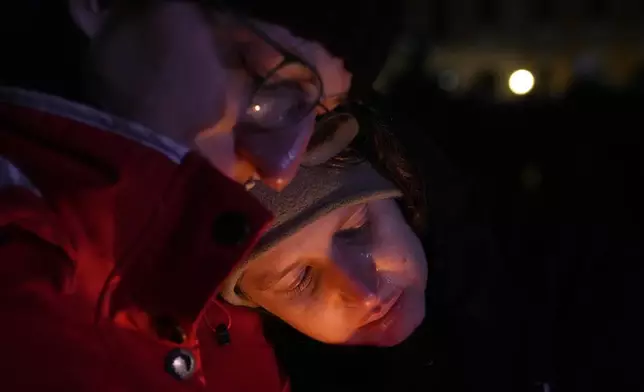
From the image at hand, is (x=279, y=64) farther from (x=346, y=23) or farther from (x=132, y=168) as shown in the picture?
(x=132, y=168)

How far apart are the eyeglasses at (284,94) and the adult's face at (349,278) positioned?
20cm

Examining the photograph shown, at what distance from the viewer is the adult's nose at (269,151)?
73cm

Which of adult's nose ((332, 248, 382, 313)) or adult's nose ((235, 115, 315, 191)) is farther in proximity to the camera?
adult's nose ((332, 248, 382, 313))

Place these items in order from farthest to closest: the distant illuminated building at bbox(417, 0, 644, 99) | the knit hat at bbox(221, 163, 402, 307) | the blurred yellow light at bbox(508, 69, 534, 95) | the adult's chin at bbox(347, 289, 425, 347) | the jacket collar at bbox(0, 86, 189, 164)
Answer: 1. the distant illuminated building at bbox(417, 0, 644, 99)
2. the blurred yellow light at bbox(508, 69, 534, 95)
3. the adult's chin at bbox(347, 289, 425, 347)
4. the knit hat at bbox(221, 163, 402, 307)
5. the jacket collar at bbox(0, 86, 189, 164)

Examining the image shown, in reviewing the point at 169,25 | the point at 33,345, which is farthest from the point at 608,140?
the point at 33,345

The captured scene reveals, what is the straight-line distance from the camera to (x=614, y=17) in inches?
123

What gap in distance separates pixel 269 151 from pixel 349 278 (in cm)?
29

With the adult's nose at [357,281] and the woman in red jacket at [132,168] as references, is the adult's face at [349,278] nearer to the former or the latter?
the adult's nose at [357,281]

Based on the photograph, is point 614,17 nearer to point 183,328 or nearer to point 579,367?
point 579,367

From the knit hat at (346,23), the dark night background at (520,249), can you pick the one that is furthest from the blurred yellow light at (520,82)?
the knit hat at (346,23)

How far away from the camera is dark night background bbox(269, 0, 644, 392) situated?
1125mm

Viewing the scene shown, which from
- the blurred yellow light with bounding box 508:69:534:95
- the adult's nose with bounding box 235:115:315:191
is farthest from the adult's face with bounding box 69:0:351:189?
the blurred yellow light with bounding box 508:69:534:95

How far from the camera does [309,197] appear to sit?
0.93 m

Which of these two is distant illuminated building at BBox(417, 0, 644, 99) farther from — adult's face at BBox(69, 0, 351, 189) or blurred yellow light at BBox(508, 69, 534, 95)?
adult's face at BBox(69, 0, 351, 189)
